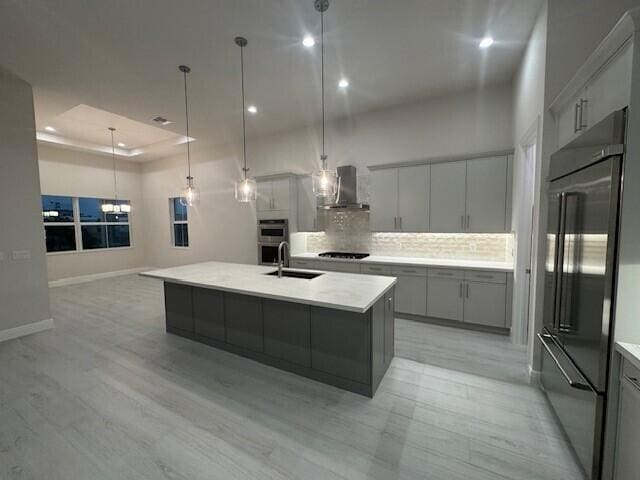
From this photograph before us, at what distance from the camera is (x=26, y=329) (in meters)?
3.62

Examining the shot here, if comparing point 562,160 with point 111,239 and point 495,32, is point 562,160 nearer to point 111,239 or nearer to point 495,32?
point 495,32

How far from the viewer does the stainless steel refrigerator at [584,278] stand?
1.37 meters

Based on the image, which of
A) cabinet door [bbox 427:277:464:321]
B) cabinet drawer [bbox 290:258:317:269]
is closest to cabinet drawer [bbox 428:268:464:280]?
cabinet door [bbox 427:277:464:321]

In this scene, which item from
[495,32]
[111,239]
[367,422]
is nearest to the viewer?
[367,422]

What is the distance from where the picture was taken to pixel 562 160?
1.86 m

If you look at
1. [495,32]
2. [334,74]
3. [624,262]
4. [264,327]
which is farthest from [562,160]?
[264,327]

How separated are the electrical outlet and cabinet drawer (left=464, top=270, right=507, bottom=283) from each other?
583 cm

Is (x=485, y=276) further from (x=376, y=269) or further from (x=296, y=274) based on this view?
(x=296, y=274)

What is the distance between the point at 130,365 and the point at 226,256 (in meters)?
3.75

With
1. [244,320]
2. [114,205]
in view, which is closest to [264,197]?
[244,320]

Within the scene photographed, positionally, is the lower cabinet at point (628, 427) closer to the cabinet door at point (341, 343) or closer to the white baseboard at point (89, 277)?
the cabinet door at point (341, 343)

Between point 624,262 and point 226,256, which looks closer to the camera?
point 624,262

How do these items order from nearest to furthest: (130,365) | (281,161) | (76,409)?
(76,409)
(130,365)
(281,161)

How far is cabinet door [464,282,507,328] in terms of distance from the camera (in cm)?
334
